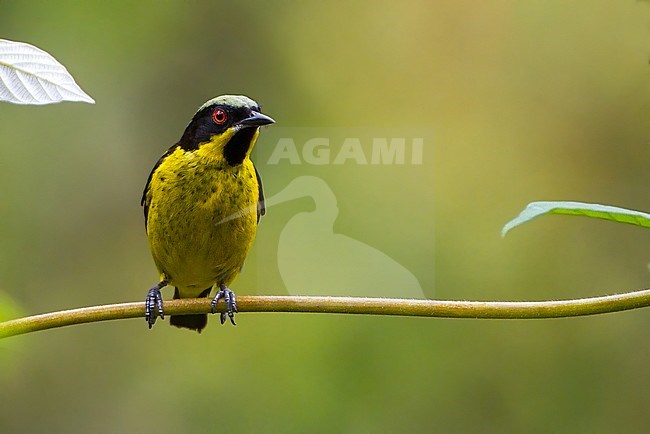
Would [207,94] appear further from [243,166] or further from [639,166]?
[639,166]

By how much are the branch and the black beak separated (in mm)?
717

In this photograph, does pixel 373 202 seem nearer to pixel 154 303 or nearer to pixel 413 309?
pixel 154 303

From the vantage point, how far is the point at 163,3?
3.72 meters

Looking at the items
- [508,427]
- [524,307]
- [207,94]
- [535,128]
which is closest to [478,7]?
[535,128]

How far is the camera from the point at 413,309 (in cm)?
106

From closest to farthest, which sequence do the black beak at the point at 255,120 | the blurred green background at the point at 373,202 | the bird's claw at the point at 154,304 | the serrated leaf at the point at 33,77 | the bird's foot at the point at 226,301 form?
the serrated leaf at the point at 33,77
the bird's foot at the point at 226,301
the bird's claw at the point at 154,304
the black beak at the point at 255,120
the blurred green background at the point at 373,202

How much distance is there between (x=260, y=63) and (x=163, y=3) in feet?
1.96

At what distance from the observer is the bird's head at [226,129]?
191cm

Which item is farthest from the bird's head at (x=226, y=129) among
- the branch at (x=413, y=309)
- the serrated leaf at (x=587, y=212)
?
the serrated leaf at (x=587, y=212)

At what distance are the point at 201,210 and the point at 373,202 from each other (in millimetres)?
1546

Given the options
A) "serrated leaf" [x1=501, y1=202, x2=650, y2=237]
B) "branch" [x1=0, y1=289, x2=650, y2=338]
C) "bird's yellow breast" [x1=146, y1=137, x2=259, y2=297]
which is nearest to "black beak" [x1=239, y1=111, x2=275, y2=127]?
"bird's yellow breast" [x1=146, y1=137, x2=259, y2=297]

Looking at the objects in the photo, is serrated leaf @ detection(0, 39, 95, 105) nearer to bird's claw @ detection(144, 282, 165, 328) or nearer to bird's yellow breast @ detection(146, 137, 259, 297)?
bird's claw @ detection(144, 282, 165, 328)

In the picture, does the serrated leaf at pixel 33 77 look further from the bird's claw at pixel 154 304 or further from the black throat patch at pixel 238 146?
the black throat patch at pixel 238 146

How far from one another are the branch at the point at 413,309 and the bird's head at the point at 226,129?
801 mm
